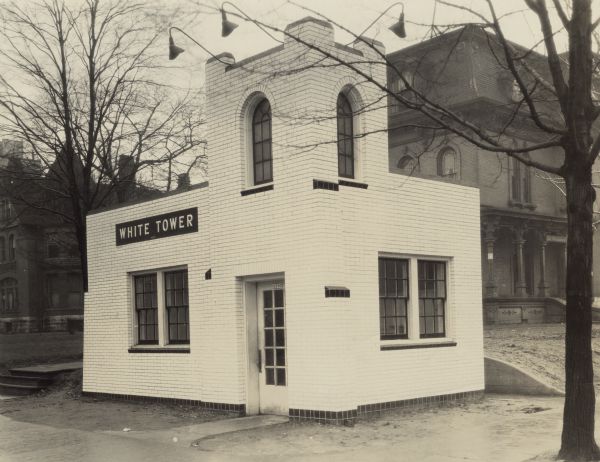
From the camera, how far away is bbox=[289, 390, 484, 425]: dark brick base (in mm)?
11219

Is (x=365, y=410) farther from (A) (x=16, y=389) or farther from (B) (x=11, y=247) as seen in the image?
(B) (x=11, y=247)

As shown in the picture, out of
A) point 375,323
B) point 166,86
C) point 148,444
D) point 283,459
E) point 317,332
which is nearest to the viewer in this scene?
point 283,459

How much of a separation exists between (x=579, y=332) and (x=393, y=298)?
193 inches

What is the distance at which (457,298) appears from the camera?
1394cm

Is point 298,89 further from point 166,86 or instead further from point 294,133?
point 166,86

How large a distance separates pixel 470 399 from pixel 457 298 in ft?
6.04

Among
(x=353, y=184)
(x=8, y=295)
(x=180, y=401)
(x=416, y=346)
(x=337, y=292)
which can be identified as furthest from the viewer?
(x=8, y=295)

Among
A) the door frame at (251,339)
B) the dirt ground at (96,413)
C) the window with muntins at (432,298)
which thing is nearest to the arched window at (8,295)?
the dirt ground at (96,413)

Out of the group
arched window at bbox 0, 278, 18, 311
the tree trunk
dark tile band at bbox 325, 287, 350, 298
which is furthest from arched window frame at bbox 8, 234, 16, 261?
the tree trunk

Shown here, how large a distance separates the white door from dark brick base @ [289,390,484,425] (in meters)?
0.75

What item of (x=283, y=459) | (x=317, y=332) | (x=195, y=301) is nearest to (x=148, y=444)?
(x=283, y=459)

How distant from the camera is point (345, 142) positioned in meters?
12.5

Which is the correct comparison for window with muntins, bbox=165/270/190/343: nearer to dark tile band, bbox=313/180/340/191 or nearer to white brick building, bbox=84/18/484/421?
white brick building, bbox=84/18/484/421

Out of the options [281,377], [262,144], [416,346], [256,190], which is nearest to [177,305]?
[281,377]
